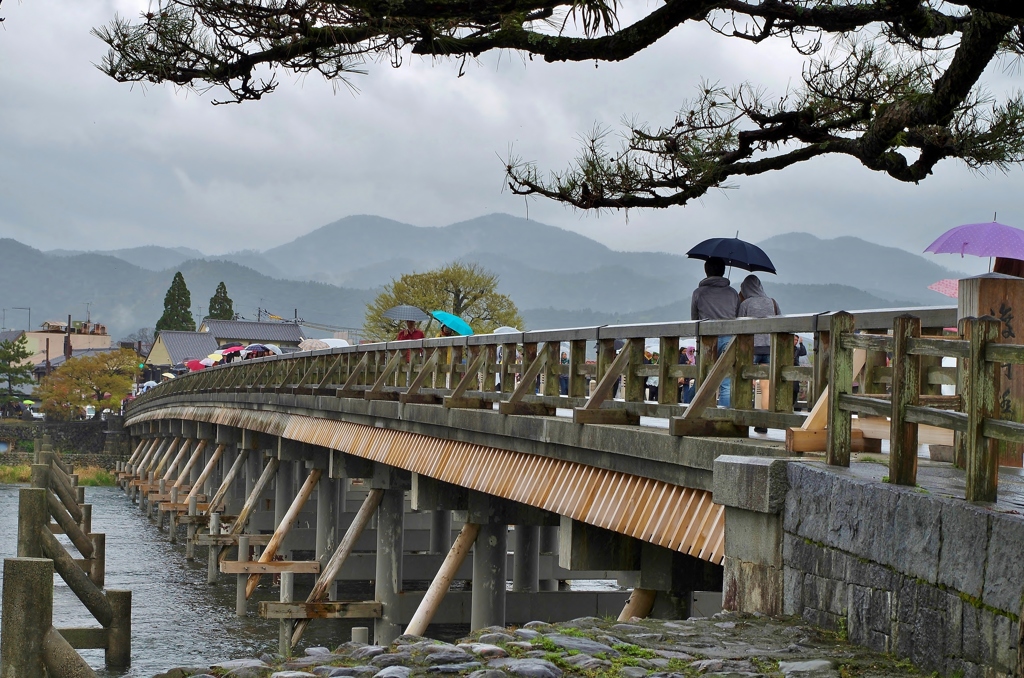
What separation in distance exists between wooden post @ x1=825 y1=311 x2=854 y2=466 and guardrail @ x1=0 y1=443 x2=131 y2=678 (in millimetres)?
5745

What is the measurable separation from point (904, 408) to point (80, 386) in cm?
7761

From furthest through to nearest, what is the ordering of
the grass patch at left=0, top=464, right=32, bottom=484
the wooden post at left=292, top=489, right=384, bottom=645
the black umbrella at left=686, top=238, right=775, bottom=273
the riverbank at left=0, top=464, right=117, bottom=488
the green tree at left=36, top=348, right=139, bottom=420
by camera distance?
1. the green tree at left=36, top=348, right=139, bottom=420
2. the riverbank at left=0, top=464, right=117, bottom=488
3. the grass patch at left=0, top=464, right=32, bottom=484
4. the wooden post at left=292, top=489, right=384, bottom=645
5. the black umbrella at left=686, top=238, right=775, bottom=273

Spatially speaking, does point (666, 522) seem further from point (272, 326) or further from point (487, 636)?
point (272, 326)

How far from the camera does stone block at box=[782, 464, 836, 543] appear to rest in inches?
254

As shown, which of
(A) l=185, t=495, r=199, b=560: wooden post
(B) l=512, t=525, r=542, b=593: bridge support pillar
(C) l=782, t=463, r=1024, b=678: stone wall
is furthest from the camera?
(A) l=185, t=495, r=199, b=560: wooden post

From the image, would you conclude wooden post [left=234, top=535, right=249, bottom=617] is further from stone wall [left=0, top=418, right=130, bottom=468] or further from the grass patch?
stone wall [left=0, top=418, right=130, bottom=468]

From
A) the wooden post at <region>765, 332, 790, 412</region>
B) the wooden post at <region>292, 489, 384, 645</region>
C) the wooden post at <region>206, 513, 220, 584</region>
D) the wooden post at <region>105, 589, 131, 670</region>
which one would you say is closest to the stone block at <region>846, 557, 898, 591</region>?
the wooden post at <region>765, 332, 790, 412</region>

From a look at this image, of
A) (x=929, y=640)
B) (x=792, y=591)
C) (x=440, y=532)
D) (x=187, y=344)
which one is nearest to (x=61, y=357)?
(x=187, y=344)

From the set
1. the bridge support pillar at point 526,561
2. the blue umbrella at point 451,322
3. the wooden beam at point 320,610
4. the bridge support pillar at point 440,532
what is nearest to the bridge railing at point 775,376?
the blue umbrella at point 451,322

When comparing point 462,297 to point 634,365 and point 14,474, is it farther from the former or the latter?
point 634,365

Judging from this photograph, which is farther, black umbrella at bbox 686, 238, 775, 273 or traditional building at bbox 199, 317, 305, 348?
traditional building at bbox 199, 317, 305, 348

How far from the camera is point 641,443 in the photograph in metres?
8.91

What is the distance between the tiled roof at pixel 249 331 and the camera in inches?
3816

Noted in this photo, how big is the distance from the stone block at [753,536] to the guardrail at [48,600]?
5.02 metres
